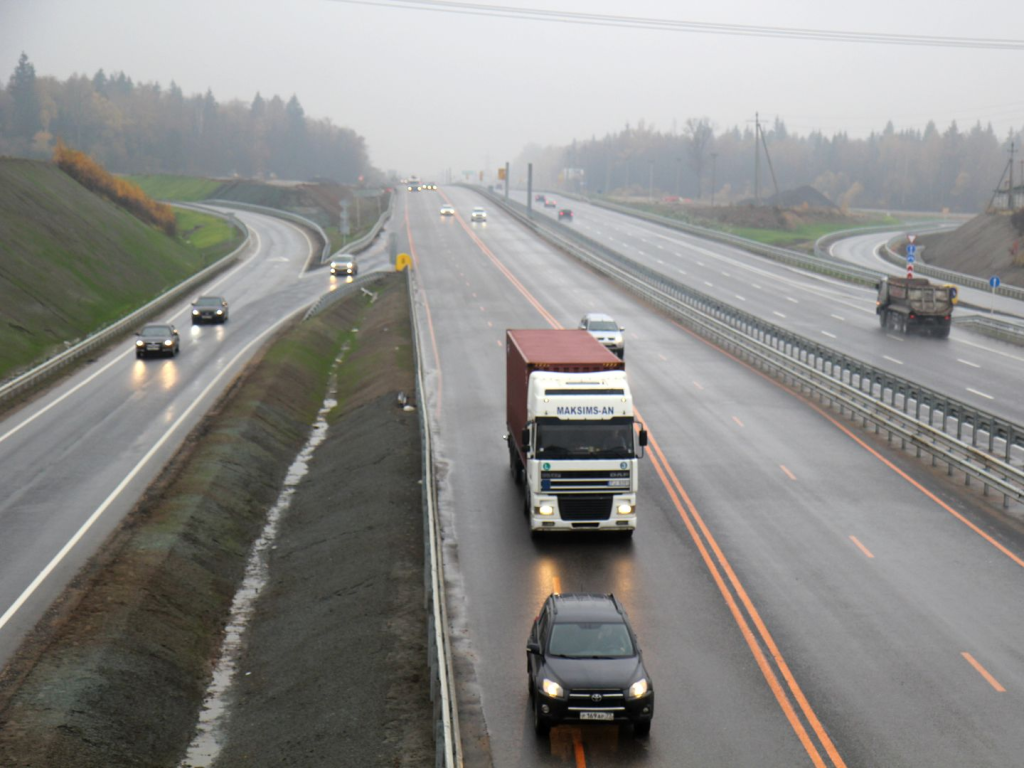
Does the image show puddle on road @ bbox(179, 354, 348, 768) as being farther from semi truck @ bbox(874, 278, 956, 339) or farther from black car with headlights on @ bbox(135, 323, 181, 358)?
semi truck @ bbox(874, 278, 956, 339)

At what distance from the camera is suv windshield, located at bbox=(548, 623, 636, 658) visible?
51.3 ft

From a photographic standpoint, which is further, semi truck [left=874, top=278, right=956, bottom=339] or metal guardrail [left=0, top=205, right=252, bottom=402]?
semi truck [left=874, top=278, right=956, bottom=339]

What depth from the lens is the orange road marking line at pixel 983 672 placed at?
16906 millimetres

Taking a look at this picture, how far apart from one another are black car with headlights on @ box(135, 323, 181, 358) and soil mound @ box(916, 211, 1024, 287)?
2501 inches

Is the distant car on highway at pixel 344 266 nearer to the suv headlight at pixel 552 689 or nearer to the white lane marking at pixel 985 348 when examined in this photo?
the white lane marking at pixel 985 348

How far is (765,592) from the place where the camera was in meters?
21.2

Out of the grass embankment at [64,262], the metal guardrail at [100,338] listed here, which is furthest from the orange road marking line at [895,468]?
the grass embankment at [64,262]

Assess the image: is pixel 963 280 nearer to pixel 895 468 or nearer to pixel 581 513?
pixel 895 468

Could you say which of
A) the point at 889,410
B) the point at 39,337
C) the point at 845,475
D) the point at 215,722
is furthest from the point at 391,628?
the point at 39,337

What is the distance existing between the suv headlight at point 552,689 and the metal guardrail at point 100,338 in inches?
1283

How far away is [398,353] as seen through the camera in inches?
2034

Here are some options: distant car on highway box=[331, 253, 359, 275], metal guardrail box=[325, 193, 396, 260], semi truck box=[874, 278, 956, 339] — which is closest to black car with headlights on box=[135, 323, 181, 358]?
distant car on highway box=[331, 253, 359, 275]

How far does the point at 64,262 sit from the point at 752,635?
212ft

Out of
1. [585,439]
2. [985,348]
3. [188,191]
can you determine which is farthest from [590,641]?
[188,191]
